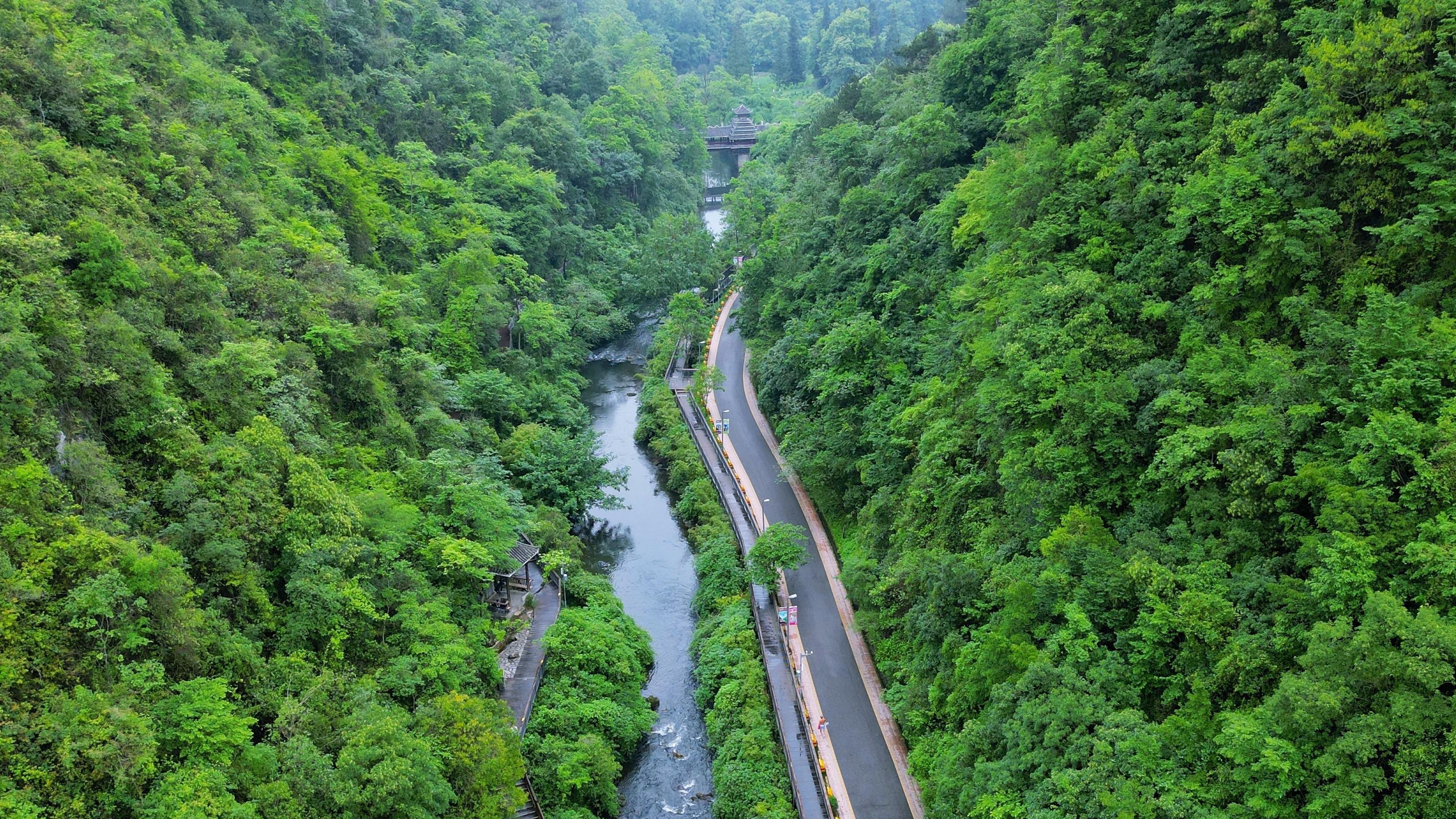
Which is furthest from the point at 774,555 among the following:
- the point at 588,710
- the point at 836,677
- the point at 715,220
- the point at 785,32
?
the point at 785,32

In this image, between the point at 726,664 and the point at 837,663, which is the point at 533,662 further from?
the point at 837,663

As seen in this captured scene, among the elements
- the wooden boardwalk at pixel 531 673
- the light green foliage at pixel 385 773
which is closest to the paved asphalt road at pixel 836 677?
the wooden boardwalk at pixel 531 673

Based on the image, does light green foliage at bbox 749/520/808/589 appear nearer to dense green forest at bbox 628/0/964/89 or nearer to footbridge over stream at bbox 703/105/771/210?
footbridge over stream at bbox 703/105/771/210

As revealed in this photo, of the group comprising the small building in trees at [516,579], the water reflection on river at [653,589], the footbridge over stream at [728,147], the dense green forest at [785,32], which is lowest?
the water reflection on river at [653,589]

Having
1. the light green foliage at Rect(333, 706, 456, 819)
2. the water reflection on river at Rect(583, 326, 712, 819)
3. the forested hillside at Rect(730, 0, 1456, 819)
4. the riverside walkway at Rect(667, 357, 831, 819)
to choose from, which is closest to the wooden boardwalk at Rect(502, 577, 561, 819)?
the water reflection on river at Rect(583, 326, 712, 819)

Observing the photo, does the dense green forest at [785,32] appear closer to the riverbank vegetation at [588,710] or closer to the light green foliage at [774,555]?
the light green foliage at [774,555]

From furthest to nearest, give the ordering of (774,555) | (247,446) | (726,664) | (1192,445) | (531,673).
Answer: (774,555) → (726,664) → (531,673) → (247,446) → (1192,445)
